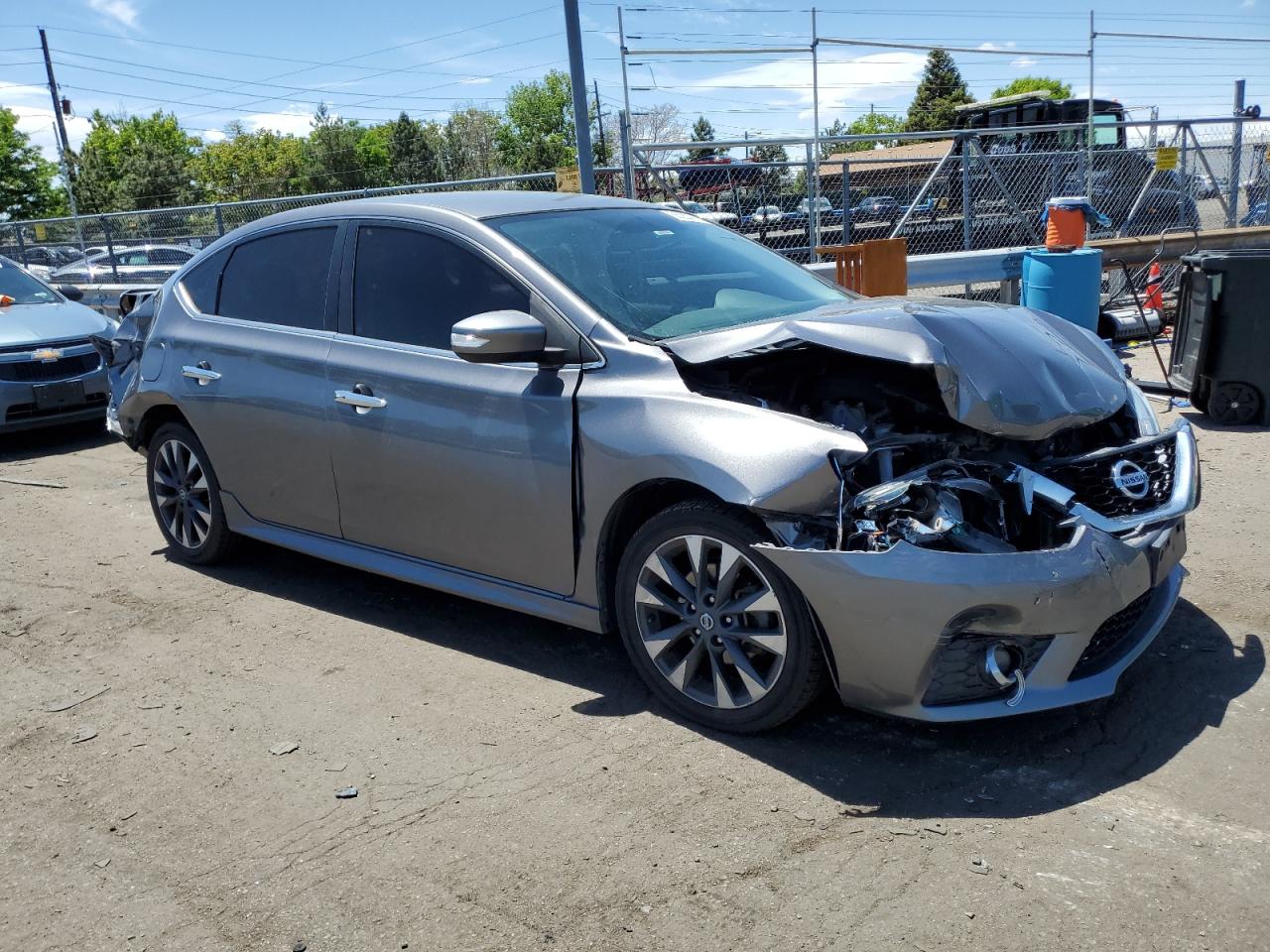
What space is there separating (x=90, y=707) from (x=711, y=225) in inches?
129

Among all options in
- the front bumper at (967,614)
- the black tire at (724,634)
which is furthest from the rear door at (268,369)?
the front bumper at (967,614)

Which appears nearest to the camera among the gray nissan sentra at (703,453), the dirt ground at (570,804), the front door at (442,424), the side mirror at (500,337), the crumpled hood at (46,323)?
the dirt ground at (570,804)

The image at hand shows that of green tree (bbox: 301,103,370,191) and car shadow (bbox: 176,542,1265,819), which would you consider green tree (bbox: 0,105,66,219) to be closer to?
green tree (bbox: 301,103,370,191)

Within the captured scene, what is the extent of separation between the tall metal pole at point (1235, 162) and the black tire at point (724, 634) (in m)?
13.9

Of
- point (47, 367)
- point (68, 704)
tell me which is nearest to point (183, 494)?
point (68, 704)

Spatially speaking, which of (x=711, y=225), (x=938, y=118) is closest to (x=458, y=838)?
(x=711, y=225)

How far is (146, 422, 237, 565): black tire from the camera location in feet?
18.1

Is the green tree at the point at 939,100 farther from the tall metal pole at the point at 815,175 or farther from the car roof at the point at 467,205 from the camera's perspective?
the car roof at the point at 467,205

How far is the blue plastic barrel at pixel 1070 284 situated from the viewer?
8.76m

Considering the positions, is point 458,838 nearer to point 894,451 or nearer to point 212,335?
point 894,451

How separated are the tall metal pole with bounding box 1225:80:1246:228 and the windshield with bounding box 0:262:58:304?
13927mm

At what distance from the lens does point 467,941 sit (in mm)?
2744

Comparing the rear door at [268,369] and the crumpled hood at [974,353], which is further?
the rear door at [268,369]

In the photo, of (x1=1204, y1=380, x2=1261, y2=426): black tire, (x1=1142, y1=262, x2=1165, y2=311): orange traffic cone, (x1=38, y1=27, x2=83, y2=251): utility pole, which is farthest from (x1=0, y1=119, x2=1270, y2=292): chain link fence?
(x1=38, y1=27, x2=83, y2=251): utility pole
